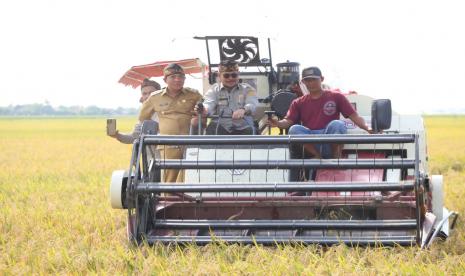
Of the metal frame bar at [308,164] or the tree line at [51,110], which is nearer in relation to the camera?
the metal frame bar at [308,164]

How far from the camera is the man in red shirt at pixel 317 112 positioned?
676 centimetres

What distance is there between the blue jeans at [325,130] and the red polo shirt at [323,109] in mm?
92

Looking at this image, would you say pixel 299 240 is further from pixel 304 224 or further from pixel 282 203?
pixel 282 203

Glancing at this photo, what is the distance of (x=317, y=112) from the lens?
22.7 feet

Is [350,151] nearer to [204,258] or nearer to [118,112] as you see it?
[204,258]

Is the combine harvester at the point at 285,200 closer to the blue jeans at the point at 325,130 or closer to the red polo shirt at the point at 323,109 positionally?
the blue jeans at the point at 325,130

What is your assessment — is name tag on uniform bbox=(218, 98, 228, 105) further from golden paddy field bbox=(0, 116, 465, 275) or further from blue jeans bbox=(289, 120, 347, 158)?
golden paddy field bbox=(0, 116, 465, 275)

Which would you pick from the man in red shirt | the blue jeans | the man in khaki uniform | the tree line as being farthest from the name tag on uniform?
the tree line

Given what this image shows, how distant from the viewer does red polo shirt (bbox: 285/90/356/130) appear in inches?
270

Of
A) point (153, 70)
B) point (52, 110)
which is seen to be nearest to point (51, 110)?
point (52, 110)

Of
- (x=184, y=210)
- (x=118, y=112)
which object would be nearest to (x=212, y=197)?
(x=184, y=210)

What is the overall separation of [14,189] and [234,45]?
4.99 meters

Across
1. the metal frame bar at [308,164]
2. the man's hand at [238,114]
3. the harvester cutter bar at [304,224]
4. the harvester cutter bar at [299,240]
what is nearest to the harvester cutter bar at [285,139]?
the metal frame bar at [308,164]

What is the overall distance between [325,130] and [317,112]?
277mm
